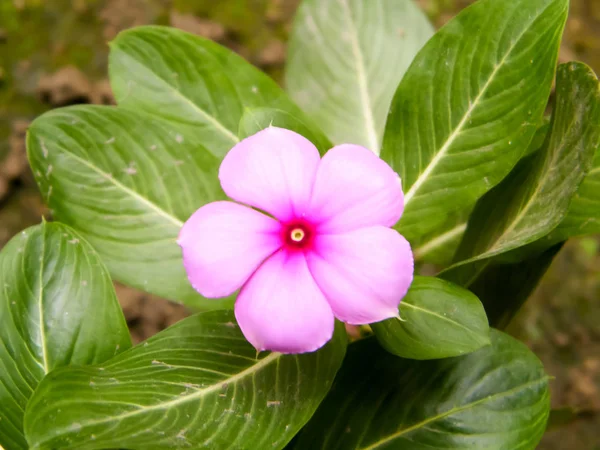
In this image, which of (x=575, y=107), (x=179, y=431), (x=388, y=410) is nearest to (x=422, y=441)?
(x=388, y=410)

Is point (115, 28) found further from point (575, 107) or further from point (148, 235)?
→ point (575, 107)

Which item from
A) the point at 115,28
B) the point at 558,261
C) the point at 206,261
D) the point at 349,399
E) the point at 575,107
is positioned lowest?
the point at 558,261

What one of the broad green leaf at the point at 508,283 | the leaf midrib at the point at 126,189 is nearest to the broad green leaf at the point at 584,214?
the broad green leaf at the point at 508,283

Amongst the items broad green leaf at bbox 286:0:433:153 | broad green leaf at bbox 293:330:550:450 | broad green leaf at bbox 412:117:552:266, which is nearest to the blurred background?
broad green leaf at bbox 286:0:433:153

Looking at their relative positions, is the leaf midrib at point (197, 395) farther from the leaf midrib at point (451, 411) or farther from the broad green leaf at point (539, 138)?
the broad green leaf at point (539, 138)

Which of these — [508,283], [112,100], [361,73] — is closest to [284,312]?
[508,283]
